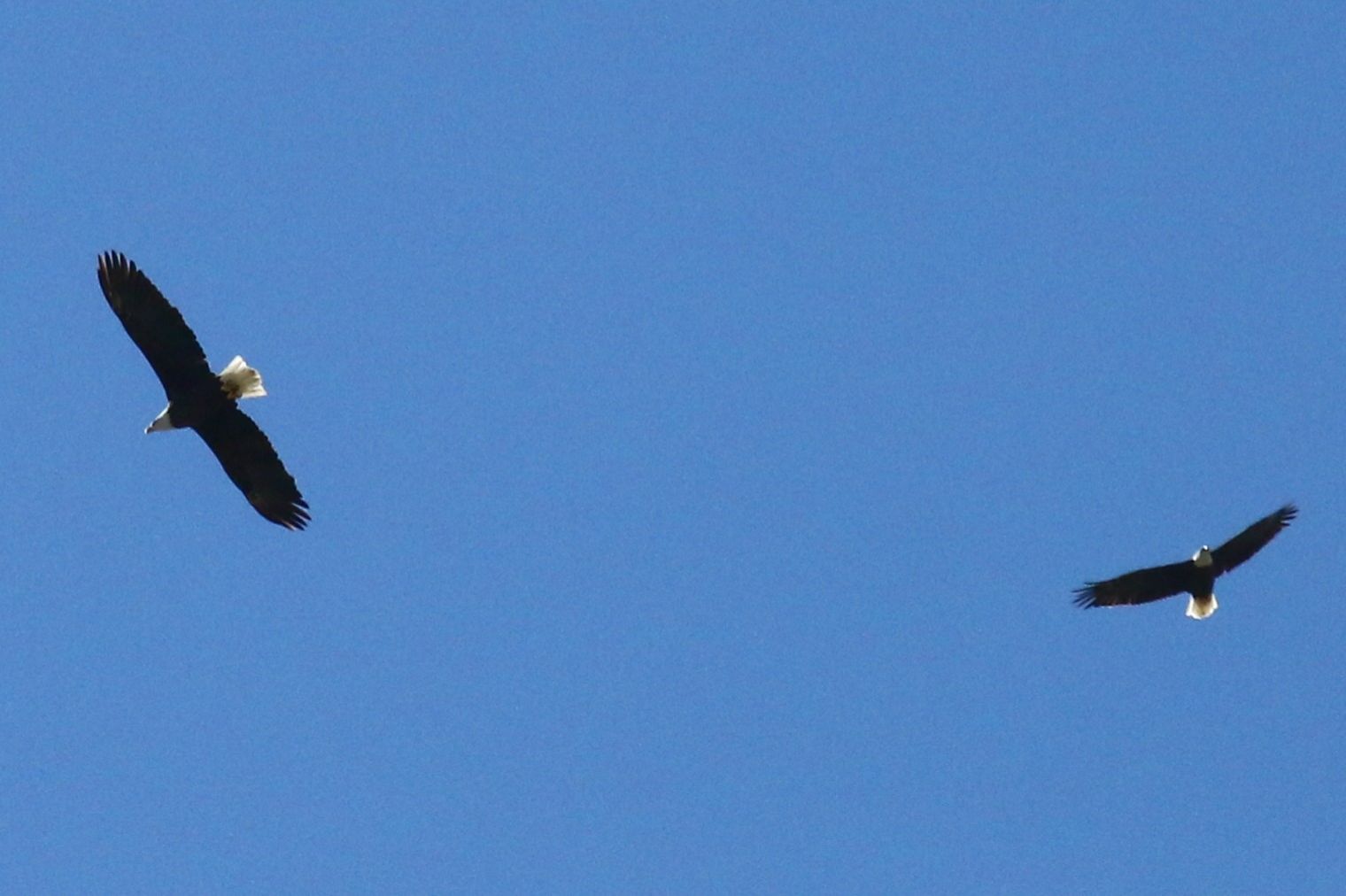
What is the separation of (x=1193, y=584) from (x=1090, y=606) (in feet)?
3.28

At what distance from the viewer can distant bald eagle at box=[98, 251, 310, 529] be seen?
56.5ft

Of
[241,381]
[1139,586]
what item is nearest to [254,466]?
[241,381]

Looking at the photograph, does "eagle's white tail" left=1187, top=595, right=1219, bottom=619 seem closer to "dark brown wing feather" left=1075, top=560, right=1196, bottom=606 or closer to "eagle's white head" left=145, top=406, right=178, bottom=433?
"dark brown wing feather" left=1075, top=560, right=1196, bottom=606

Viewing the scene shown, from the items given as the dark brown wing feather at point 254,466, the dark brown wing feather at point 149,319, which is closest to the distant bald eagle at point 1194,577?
the dark brown wing feather at point 254,466

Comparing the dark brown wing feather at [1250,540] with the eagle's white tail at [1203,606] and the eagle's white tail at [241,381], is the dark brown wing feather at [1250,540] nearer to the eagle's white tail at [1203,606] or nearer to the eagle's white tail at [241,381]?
the eagle's white tail at [1203,606]

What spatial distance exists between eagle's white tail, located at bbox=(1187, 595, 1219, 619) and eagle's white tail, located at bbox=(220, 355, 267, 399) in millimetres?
9169

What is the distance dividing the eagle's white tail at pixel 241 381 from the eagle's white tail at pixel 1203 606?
30.1 ft

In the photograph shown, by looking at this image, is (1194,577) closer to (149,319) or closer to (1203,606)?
(1203,606)

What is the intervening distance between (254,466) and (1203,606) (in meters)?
9.14

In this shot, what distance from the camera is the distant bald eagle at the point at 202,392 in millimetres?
17234

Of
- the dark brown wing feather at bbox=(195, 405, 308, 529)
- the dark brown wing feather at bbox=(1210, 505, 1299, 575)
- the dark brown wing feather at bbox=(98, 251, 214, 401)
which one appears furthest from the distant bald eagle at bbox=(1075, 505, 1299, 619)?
the dark brown wing feather at bbox=(98, 251, 214, 401)

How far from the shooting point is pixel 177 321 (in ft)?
56.9

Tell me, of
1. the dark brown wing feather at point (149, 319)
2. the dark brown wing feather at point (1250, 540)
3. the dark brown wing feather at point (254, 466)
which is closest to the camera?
the dark brown wing feather at point (149, 319)

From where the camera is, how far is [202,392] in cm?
1794
